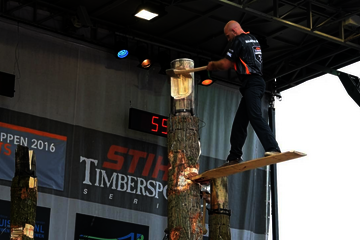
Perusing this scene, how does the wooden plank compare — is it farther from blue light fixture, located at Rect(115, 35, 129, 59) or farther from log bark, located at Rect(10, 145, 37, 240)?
blue light fixture, located at Rect(115, 35, 129, 59)

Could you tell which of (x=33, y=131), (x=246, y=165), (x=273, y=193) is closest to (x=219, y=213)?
(x=246, y=165)

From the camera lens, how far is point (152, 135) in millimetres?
15062

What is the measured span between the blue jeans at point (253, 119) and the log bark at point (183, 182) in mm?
504

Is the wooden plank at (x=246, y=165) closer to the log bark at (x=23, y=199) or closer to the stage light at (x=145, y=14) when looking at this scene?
the log bark at (x=23, y=199)

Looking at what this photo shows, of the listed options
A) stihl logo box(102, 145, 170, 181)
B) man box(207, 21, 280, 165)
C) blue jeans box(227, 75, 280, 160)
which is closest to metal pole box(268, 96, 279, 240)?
stihl logo box(102, 145, 170, 181)

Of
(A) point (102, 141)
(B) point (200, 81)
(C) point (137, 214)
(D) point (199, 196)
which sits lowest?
(D) point (199, 196)

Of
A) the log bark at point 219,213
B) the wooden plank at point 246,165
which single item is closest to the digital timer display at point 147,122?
the log bark at point 219,213

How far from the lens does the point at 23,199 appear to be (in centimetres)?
757

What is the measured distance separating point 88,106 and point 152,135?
1.60 metres

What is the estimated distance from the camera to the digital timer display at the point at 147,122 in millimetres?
14543

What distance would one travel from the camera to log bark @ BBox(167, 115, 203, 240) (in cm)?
687

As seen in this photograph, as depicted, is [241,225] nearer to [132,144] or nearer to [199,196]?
[132,144]

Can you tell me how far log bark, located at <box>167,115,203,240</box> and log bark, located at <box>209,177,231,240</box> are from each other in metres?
2.19

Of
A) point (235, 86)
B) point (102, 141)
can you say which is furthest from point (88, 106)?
point (235, 86)
